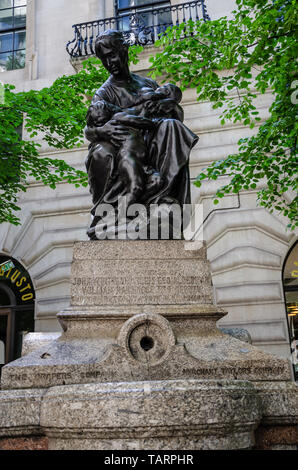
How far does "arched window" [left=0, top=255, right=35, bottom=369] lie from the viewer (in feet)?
39.1

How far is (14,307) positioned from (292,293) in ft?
24.1

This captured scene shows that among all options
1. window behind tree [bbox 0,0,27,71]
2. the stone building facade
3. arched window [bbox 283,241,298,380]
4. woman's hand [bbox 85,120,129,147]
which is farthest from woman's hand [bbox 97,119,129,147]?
window behind tree [bbox 0,0,27,71]

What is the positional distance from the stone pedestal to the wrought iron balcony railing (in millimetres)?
9683

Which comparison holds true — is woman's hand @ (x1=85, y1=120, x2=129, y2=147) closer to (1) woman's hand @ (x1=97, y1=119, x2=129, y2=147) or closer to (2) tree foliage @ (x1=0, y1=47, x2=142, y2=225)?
(1) woman's hand @ (x1=97, y1=119, x2=129, y2=147)

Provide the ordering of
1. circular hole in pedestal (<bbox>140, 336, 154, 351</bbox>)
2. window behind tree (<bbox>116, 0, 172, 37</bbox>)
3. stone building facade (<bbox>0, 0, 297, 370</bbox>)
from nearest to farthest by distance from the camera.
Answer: circular hole in pedestal (<bbox>140, 336, 154, 351</bbox>), stone building facade (<bbox>0, 0, 297, 370</bbox>), window behind tree (<bbox>116, 0, 172, 37</bbox>)

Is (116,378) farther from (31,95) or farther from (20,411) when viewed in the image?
(31,95)

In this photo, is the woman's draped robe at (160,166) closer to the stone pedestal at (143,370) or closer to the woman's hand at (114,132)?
the woman's hand at (114,132)

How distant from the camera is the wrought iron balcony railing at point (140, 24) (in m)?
12.4

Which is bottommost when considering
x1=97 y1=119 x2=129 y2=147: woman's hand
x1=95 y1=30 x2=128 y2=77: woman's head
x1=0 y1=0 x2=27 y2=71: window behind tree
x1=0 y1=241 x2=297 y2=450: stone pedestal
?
x1=0 y1=241 x2=297 y2=450: stone pedestal

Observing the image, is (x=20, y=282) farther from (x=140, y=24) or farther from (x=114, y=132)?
(x=114, y=132)

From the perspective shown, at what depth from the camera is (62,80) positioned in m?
10.4

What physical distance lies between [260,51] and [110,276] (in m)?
4.75

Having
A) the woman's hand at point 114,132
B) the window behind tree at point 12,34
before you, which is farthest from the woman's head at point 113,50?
the window behind tree at point 12,34
